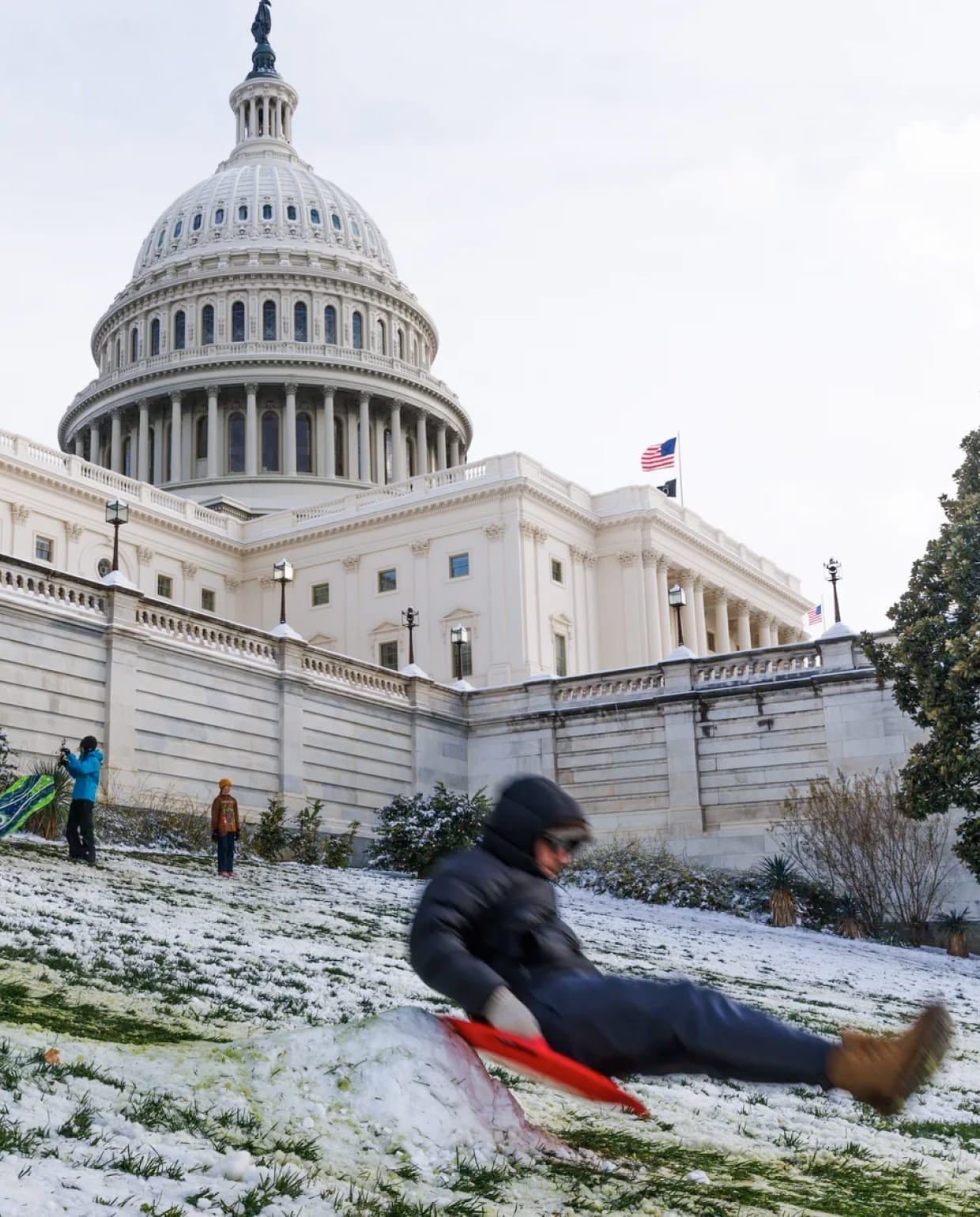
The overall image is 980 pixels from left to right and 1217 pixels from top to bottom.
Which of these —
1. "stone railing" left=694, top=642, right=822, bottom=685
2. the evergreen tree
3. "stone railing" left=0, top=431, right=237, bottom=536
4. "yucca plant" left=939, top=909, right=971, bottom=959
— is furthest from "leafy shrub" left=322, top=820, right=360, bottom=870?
"stone railing" left=0, top=431, right=237, bottom=536

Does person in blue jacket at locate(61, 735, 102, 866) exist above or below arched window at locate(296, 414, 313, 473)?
below

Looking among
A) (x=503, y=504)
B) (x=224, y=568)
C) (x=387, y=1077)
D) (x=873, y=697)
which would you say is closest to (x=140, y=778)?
(x=873, y=697)

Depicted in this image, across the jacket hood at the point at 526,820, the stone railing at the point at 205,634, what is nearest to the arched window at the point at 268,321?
the stone railing at the point at 205,634

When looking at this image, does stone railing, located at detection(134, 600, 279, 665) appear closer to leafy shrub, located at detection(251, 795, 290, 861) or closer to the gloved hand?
leafy shrub, located at detection(251, 795, 290, 861)

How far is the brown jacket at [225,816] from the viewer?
23109 millimetres

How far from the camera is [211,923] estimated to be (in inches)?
643

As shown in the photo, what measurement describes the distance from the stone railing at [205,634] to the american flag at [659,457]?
33.4 metres

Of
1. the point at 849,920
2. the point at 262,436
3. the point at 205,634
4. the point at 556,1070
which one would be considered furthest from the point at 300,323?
the point at 556,1070

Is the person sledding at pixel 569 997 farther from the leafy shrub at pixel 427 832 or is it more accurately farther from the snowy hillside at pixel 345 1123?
the leafy shrub at pixel 427 832

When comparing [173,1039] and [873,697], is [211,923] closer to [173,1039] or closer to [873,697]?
[173,1039]

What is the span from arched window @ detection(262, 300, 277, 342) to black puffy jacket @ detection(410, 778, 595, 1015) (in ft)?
302

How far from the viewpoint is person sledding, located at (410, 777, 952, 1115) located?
5.46 m

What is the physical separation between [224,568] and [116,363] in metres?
33.9

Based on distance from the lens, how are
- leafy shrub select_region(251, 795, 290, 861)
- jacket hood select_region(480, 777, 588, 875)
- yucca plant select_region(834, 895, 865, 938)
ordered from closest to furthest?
jacket hood select_region(480, 777, 588, 875), yucca plant select_region(834, 895, 865, 938), leafy shrub select_region(251, 795, 290, 861)
